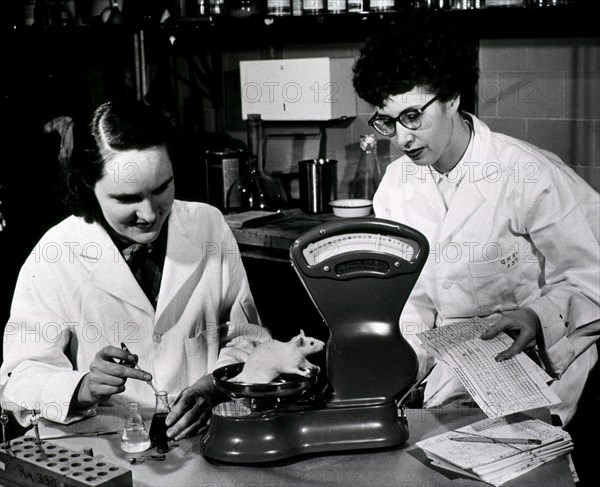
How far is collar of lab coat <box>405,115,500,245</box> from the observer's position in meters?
2.47

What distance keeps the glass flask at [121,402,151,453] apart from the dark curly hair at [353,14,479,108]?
1177mm

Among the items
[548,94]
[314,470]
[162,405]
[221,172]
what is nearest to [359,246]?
[314,470]

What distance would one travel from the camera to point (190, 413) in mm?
1750

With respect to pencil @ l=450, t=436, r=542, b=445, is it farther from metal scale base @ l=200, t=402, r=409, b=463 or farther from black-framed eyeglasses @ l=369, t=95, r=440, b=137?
black-framed eyeglasses @ l=369, t=95, r=440, b=137

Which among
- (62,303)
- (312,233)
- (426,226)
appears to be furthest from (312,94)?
(312,233)

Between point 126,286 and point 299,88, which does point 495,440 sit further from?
point 299,88

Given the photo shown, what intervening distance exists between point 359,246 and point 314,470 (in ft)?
1.44

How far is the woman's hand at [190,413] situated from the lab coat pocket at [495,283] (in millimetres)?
1026

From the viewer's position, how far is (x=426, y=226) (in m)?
2.61

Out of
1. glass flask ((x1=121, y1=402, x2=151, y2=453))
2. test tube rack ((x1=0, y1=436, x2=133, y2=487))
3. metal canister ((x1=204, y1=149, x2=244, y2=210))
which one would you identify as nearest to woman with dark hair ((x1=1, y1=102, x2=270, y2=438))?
glass flask ((x1=121, y1=402, x2=151, y2=453))

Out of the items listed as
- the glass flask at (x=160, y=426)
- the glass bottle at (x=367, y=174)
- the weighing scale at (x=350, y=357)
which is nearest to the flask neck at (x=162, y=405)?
the glass flask at (x=160, y=426)

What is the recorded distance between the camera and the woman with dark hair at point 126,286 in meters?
1.95

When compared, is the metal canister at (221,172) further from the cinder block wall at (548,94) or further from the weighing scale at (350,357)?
the weighing scale at (350,357)

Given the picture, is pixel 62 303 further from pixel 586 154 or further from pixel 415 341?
pixel 586 154
